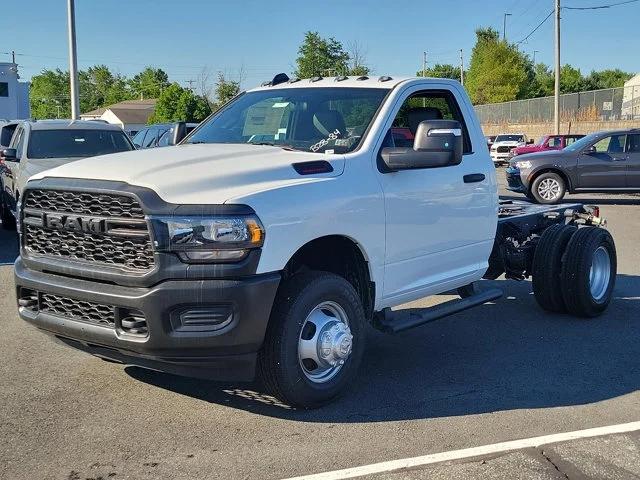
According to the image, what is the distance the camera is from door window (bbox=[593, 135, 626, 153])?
17.9 meters

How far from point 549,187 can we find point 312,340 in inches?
583

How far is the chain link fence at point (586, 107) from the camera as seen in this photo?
42.0 m

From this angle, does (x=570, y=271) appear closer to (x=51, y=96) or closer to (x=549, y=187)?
(x=549, y=187)

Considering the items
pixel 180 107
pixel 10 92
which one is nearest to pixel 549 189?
pixel 10 92

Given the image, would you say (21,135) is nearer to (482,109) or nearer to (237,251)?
(237,251)

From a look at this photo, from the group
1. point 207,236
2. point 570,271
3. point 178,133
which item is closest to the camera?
point 207,236

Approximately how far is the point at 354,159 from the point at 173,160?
1.16m

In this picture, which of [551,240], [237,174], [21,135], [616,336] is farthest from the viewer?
[21,135]

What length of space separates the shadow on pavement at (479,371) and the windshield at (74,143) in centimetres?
709

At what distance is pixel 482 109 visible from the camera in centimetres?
6144

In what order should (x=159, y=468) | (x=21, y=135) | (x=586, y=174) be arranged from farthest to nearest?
(x=586, y=174), (x=21, y=135), (x=159, y=468)

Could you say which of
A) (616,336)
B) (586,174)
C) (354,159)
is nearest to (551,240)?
(616,336)

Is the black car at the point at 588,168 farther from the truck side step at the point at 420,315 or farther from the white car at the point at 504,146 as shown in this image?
the white car at the point at 504,146

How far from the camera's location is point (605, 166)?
1783 centimetres
